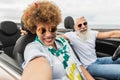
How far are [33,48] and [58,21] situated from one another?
421 mm

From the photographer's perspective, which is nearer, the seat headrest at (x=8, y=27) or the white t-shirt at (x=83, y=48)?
the white t-shirt at (x=83, y=48)

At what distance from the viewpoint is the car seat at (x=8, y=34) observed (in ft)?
14.7

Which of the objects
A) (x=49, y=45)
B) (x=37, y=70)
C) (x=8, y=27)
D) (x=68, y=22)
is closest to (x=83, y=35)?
(x=8, y=27)

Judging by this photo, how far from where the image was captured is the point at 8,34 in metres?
4.79

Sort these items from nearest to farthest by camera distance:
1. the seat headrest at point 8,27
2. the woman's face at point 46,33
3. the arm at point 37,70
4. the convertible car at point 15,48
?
the arm at point 37,70 < the woman's face at point 46,33 < the convertible car at point 15,48 < the seat headrest at point 8,27

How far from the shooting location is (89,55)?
12.8 feet

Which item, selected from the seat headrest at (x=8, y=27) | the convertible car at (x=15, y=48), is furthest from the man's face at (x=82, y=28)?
the seat headrest at (x=8, y=27)

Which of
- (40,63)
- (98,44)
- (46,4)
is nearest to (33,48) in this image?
(40,63)

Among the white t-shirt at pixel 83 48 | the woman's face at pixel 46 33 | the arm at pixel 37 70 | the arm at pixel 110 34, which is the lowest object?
the white t-shirt at pixel 83 48

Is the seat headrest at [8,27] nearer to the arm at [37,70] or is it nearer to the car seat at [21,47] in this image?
the car seat at [21,47]

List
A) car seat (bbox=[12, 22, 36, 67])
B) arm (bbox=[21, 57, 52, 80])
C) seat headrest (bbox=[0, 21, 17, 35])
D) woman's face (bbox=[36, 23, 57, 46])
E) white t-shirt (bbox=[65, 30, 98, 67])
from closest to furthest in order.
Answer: arm (bbox=[21, 57, 52, 80]), woman's face (bbox=[36, 23, 57, 46]), car seat (bbox=[12, 22, 36, 67]), white t-shirt (bbox=[65, 30, 98, 67]), seat headrest (bbox=[0, 21, 17, 35])

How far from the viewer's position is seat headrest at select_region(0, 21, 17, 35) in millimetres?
4463

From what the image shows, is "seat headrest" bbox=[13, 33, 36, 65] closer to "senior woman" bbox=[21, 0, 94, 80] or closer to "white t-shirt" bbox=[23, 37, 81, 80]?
"senior woman" bbox=[21, 0, 94, 80]

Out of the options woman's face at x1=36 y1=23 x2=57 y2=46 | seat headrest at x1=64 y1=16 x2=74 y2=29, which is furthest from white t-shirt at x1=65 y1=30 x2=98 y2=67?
seat headrest at x1=64 y1=16 x2=74 y2=29
